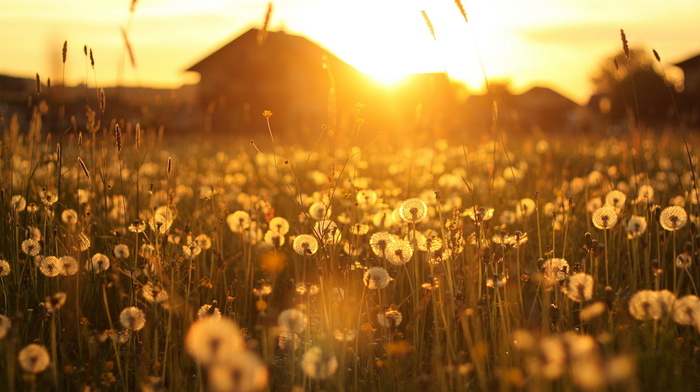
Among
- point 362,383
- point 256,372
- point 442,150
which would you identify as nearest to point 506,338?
point 362,383

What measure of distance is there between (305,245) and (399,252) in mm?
381

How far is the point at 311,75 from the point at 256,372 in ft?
102

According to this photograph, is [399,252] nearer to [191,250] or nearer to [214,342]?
[191,250]

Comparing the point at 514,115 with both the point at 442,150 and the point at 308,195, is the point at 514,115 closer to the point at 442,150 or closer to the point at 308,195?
the point at 308,195

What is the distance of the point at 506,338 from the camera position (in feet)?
6.84

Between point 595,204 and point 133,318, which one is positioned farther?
point 595,204

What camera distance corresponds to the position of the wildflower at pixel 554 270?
226 cm

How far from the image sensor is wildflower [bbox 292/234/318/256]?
2573mm

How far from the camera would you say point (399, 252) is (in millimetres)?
2438

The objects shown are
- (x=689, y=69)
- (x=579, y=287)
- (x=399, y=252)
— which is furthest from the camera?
(x=689, y=69)

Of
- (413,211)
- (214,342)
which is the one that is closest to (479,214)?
(413,211)

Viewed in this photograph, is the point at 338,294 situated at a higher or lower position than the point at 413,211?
lower

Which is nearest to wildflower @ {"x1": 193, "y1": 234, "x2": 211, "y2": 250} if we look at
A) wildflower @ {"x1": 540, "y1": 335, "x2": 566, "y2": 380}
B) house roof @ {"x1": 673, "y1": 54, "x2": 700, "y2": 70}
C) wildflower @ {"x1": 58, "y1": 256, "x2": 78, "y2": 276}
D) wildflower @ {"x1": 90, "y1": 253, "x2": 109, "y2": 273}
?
wildflower @ {"x1": 90, "y1": 253, "x2": 109, "y2": 273}

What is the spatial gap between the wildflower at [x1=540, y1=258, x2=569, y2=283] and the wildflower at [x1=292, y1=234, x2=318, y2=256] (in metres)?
0.87
